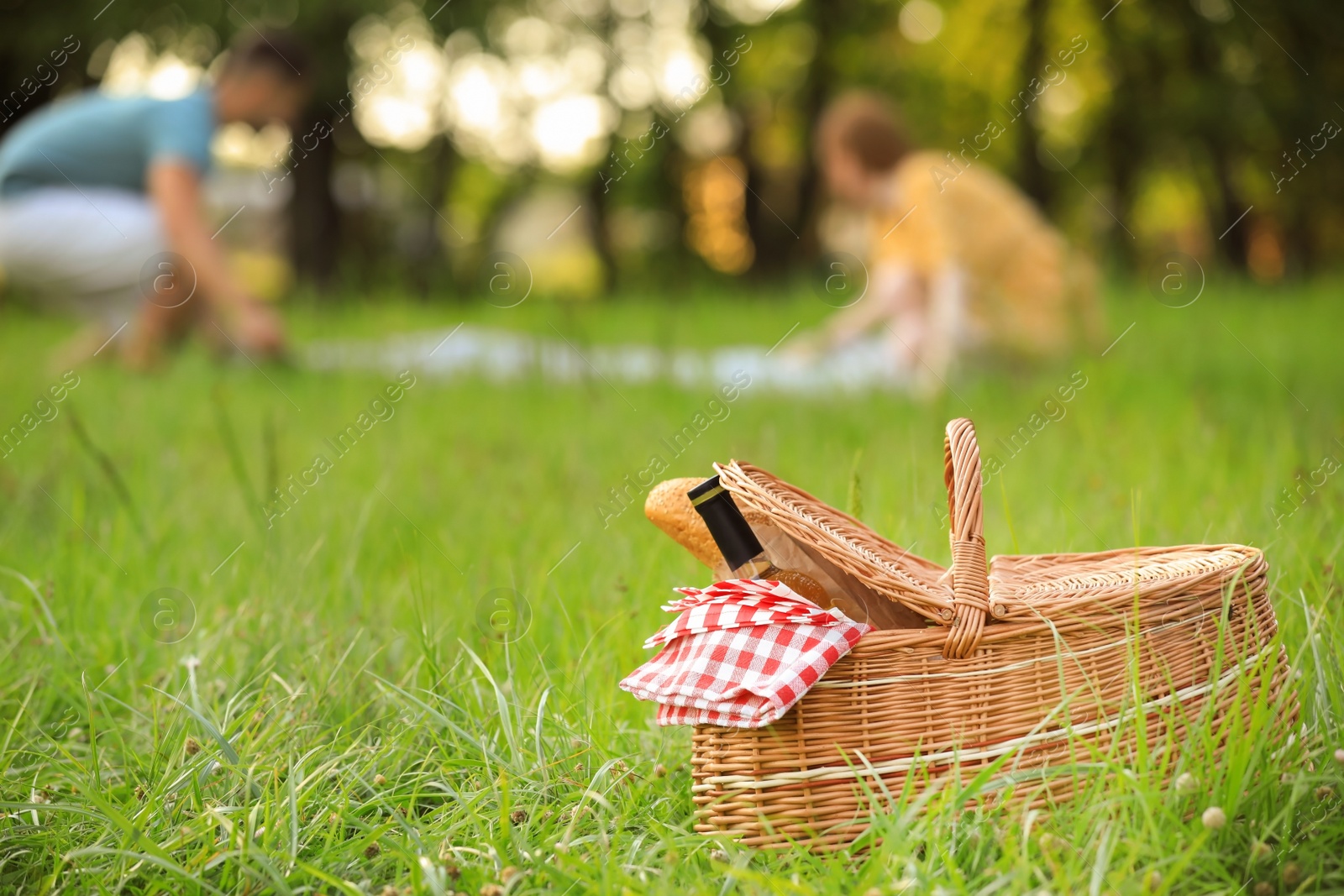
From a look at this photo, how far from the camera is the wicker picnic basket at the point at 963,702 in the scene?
1359mm

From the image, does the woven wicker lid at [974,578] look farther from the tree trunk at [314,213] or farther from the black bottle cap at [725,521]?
the tree trunk at [314,213]

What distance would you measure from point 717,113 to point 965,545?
13747 mm

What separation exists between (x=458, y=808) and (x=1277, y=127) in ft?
41.0

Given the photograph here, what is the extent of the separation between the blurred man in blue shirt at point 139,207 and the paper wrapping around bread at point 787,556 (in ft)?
12.8

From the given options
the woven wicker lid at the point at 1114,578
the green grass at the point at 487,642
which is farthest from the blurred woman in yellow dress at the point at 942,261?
the woven wicker lid at the point at 1114,578

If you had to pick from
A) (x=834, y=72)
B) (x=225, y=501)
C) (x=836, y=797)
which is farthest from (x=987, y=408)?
(x=834, y=72)

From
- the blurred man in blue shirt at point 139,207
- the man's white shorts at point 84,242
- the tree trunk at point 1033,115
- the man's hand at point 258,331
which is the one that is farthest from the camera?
the tree trunk at point 1033,115

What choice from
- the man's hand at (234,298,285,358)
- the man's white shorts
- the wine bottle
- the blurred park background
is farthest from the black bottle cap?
the blurred park background

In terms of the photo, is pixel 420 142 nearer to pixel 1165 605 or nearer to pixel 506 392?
pixel 506 392

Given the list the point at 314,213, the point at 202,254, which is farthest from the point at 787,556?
the point at 314,213

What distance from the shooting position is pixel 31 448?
3.84 meters

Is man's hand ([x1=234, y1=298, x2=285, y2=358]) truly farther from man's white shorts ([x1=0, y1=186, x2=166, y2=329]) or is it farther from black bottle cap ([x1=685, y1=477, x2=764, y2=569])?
black bottle cap ([x1=685, y1=477, x2=764, y2=569])

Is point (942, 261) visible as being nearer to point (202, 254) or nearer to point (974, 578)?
point (202, 254)

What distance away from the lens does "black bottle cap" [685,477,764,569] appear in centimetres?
151
